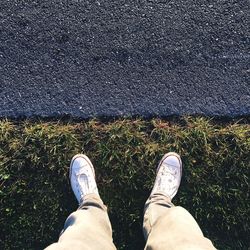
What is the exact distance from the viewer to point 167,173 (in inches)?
112

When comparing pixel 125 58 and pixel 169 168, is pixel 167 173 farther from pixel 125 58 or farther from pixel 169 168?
pixel 125 58

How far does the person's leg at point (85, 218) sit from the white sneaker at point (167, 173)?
1.18 feet

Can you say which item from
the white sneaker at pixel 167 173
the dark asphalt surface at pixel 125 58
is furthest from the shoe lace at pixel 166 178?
the dark asphalt surface at pixel 125 58

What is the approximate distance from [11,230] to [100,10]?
148 centimetres

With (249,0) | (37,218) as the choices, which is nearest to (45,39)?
(37,218)

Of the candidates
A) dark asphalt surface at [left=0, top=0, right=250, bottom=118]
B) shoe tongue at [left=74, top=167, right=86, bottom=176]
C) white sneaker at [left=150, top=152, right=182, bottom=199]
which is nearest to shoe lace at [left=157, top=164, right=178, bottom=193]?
white sneaker at [left=150, top=152, right=182, bottom=199]

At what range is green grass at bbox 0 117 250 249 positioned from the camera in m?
2.85

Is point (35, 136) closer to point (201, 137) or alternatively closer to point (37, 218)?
point (37, 218)

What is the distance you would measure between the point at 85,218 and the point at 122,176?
37 cm

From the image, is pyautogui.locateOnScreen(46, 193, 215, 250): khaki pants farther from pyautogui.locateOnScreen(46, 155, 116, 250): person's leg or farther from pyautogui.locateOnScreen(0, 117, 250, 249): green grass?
pyautogui.locateOnScreen(0, 117, 250, 249): green grass

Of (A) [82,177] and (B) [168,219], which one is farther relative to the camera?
(A) [82,177]

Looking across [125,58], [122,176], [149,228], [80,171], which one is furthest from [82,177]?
[125,58]

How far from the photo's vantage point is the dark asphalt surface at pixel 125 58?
293 cm

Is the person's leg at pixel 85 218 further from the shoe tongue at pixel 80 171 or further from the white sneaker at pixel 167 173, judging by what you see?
the white sneaker at pixel 167 173
